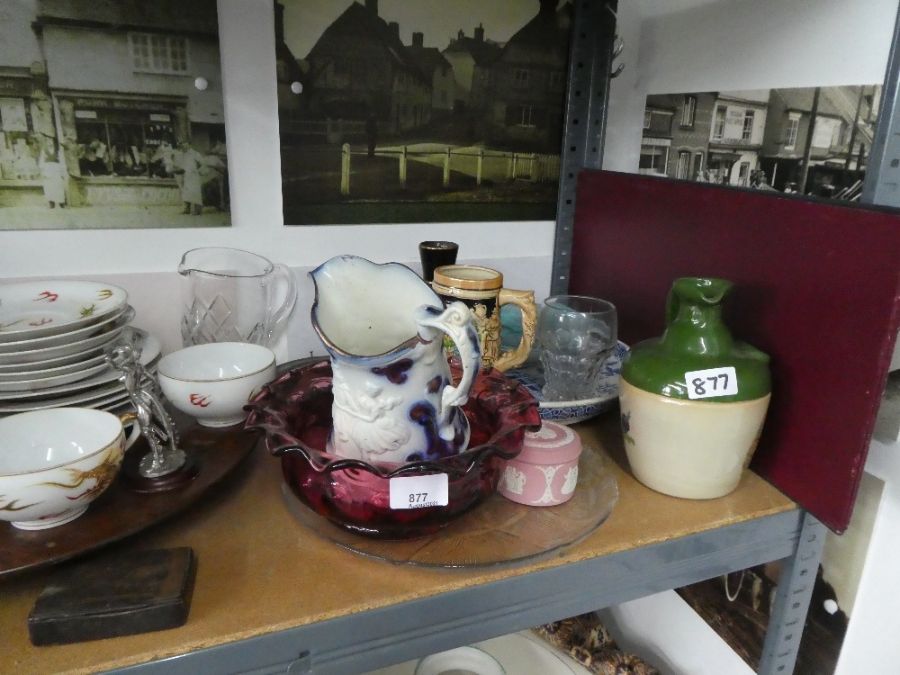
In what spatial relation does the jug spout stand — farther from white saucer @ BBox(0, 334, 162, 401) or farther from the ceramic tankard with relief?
white saucer @ BBox(0, 334, 162, 401)

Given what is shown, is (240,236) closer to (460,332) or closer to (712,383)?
(460,332)

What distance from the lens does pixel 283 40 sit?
2.49 feet

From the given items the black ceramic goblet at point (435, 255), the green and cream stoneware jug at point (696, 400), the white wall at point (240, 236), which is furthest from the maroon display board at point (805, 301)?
the white wall at point (240, 236)

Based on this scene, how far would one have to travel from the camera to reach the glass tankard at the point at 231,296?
78cm

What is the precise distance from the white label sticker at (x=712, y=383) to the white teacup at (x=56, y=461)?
0.47m

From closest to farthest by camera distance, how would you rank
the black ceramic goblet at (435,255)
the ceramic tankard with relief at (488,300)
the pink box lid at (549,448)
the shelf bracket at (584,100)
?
the pink box lid at (549,448)
the ceramic tankard with relief at (488,300)
the black ceramic goblet at (435,255)
the shelf bracket at (584,100)

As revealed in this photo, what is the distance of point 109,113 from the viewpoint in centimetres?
72

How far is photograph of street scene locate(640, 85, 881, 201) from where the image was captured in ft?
2.23

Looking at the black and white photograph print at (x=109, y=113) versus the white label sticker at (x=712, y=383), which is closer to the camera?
the white label sticker at (x=712, y=383)

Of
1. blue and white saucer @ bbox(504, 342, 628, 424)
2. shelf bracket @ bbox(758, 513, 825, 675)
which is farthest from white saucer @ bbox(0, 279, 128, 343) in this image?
shelf bracket @ bbox(758, 513, 825, 675)

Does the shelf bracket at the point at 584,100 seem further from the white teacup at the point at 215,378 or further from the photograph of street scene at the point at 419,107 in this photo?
the white teacup at the point at 215,378

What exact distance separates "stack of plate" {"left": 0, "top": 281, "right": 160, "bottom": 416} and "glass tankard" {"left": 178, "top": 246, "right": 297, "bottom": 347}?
94 mm

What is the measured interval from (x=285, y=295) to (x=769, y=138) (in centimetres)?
63

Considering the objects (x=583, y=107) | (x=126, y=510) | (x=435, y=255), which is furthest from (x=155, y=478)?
(x=583, y=107)
